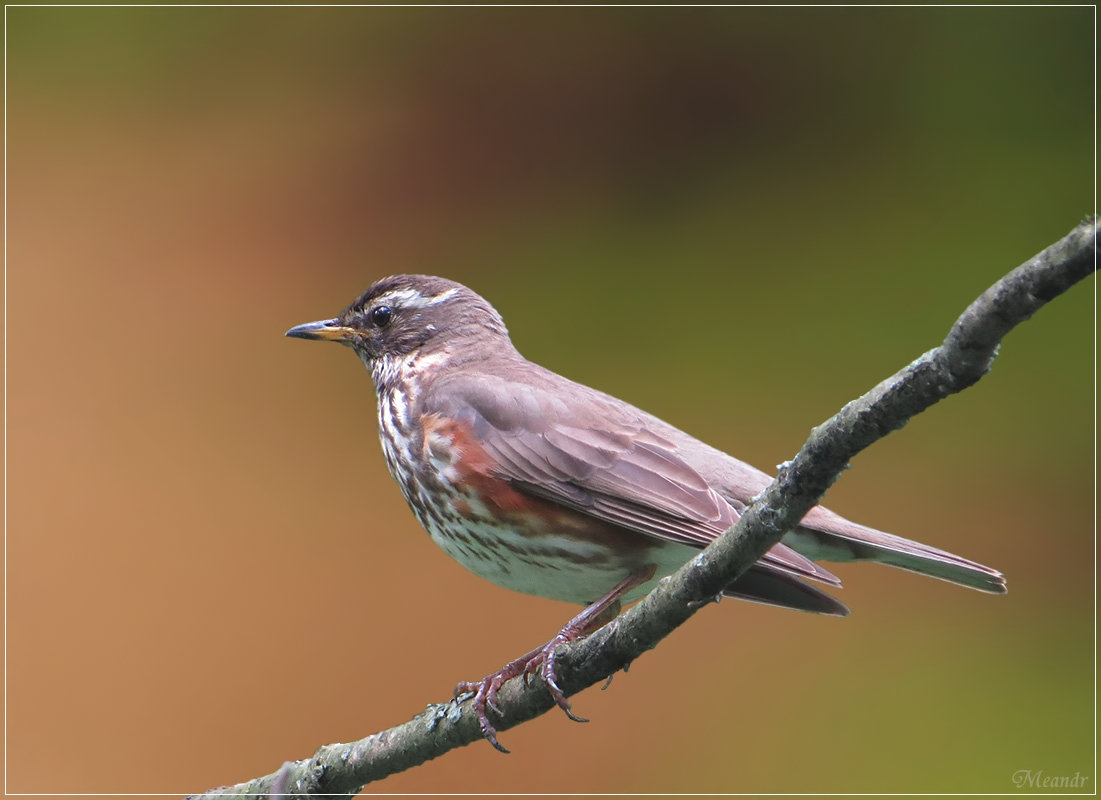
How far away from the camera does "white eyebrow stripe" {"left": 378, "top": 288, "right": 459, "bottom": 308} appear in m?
4.22

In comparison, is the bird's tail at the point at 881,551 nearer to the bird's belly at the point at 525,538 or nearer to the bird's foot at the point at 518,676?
the bird's belly at the point at 525,538

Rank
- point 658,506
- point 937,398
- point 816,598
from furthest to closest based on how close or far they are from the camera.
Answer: point 816,598 → point 658,506 → point 937,398

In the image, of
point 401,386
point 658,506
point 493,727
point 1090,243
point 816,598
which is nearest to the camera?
point 1090,243

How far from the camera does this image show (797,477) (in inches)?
77.0

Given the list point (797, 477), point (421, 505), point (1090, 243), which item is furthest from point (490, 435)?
point (1090, 243)

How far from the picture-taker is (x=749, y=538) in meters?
2.07

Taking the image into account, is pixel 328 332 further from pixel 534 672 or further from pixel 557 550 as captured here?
Result: pixel 534 672

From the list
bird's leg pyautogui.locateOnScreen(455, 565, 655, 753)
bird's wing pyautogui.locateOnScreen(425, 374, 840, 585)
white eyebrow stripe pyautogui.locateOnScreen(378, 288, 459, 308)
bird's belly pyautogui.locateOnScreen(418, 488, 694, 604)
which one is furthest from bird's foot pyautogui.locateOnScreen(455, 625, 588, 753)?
white eyebrow stripe pyautogui.locateOnScreen(378, 288, 459, 308)

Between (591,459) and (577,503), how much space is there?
179mm

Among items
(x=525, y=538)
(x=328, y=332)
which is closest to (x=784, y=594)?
(x=525, y=538)

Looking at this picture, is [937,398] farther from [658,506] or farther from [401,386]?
[401,386]

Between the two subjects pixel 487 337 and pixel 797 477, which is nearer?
pixel 797 477

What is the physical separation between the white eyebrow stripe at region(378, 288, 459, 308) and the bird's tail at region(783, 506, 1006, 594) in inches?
65.8

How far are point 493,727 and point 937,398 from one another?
5.48 feet
